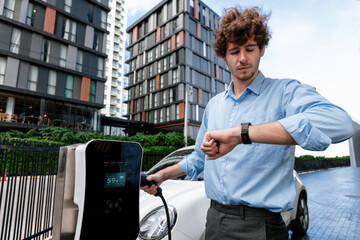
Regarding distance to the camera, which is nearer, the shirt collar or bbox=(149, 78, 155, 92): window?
the shirt collar

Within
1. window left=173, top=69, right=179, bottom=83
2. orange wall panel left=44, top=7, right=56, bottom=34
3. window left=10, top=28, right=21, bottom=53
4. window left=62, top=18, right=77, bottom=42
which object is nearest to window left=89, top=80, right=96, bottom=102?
window left=62, top=18, right=77, bottom=42

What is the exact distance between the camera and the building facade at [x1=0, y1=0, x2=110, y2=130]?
64.7 feet

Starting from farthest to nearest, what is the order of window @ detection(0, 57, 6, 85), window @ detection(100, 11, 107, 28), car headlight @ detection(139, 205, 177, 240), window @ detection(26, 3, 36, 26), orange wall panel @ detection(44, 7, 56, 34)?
window @ detection(100, 11, 107, 28) → orange wall panel @ detection(44, 7, 56, 34) → window @ detection(26, 3, 36, 26) → window @ detection(0, 57, 6, 85) → car headlight @ detection(139, 205, 177, 240)

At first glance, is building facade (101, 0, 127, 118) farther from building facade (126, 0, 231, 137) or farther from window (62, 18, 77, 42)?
window (62, 18, 77, 42)

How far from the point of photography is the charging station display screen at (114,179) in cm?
106

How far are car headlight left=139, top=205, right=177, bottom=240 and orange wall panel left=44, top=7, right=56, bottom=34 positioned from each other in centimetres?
2508

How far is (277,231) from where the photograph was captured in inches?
51.4

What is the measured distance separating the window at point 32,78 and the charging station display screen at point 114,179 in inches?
932

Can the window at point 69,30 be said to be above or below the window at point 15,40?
above

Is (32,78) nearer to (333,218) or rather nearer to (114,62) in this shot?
(333,218)

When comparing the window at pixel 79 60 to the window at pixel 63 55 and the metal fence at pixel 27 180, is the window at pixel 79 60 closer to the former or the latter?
the window at pixel 63 55

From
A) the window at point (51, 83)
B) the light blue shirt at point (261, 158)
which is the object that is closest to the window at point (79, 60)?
the window at point (51, 83)

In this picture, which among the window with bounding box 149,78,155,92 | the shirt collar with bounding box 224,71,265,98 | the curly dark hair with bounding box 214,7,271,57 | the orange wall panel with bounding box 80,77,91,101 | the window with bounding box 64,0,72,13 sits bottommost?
the shirt collar with bounding box 224,71,265,98

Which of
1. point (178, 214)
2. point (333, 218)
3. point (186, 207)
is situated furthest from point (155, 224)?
point (333, 218)
